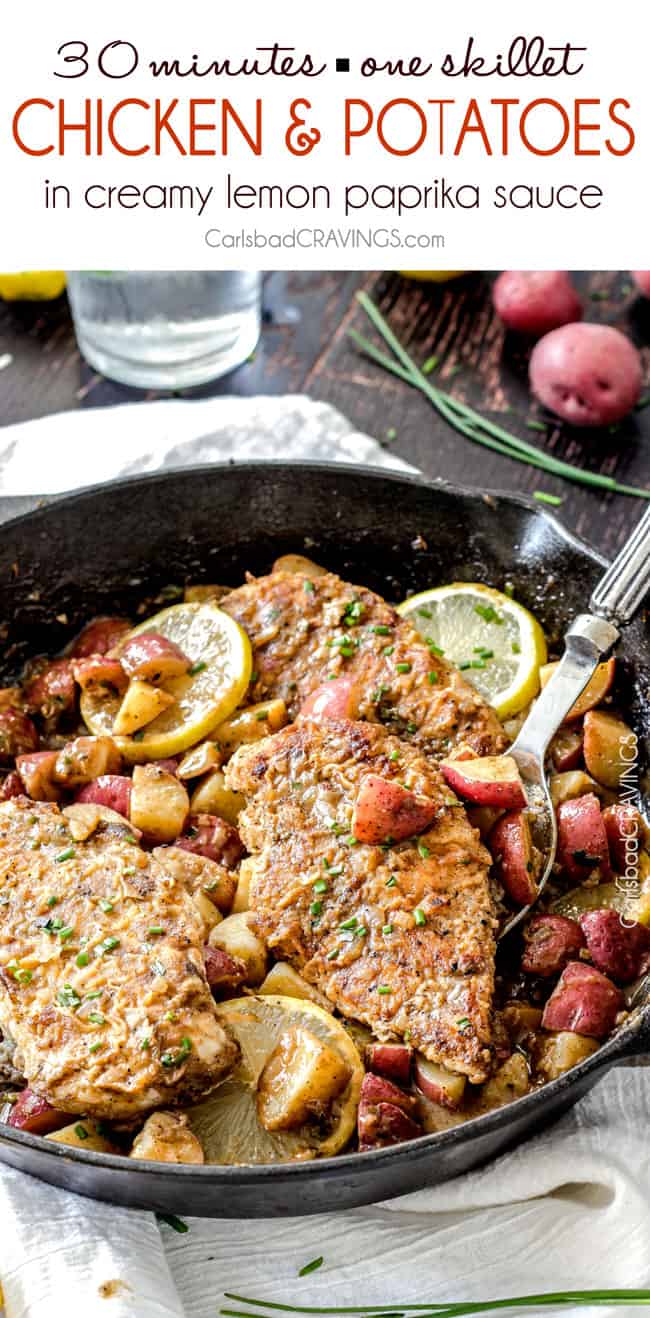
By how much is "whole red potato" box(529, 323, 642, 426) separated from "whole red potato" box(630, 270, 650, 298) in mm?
630

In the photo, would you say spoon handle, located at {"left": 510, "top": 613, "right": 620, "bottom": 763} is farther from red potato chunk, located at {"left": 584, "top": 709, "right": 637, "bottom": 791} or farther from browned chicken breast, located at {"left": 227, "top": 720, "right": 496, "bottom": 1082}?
browned chicken breast, located at {"left": 227, "top": 720, "right": 496, "bottom": 1082}

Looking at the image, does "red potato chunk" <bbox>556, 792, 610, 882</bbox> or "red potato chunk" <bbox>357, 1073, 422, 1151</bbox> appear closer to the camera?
"red potato chunk" <bbox>357, 1073, 422, 1151</bbox>

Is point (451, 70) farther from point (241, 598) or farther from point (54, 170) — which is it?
point (241, 598)

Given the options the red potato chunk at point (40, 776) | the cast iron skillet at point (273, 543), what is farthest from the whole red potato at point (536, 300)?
the red potato chunk at point (40, 776)

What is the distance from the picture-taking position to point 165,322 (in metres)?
5.79

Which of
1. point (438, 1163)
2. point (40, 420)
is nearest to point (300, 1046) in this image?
Answer: point (438, 1163)

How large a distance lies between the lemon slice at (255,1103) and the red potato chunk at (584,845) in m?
0.80

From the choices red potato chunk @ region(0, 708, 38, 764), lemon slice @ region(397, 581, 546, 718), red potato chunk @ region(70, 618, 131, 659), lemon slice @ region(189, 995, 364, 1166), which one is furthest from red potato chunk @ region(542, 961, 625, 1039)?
red potato chunk @ region(70, 618, 131, 659)

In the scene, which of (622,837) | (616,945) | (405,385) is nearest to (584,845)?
(622,837)

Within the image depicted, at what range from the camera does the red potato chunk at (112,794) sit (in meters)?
3.96

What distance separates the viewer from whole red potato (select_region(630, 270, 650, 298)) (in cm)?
625

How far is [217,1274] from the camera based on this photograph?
3.42 m

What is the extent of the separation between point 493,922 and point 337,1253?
0.88m

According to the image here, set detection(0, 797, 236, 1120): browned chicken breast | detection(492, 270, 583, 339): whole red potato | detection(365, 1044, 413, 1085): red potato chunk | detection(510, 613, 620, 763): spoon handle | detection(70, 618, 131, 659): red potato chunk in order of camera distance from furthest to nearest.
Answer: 1. detection(492, 270, 583, 339): whole red potato
2. detection(70, 618, 131, 659): red potato chunk
3. detection(510, 613, 620, 763): spoon handle
4. detection(365, 1044, 413, 1085): red potato chunk
5. detection(0, 797, 236, 1120): browned chicken breast
